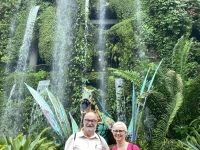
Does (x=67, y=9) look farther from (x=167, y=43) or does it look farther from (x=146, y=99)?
(x=146, y=99)

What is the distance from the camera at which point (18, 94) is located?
34.6 feet

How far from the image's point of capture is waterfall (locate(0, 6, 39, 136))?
960cm

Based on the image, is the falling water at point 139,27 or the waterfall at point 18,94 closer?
the waterfall at point 18,94

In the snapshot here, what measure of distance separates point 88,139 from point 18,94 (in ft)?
26.5

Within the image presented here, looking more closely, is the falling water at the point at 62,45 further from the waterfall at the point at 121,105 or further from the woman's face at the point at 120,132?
the woman's face at the point at 120,132

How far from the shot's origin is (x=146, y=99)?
7012 millimetres

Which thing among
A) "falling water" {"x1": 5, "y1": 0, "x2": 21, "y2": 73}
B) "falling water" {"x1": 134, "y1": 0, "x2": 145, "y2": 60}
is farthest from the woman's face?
"falling water" {"x1": 5, "y1": 0, "x2": 21, "y2": 73}

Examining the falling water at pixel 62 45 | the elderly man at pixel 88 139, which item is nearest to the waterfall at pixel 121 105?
the falling water at pixel 62 45

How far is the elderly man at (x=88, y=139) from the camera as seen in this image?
2.86m

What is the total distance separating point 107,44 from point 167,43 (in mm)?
2079

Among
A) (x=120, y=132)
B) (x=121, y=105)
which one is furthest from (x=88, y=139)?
(x=121, y=105)

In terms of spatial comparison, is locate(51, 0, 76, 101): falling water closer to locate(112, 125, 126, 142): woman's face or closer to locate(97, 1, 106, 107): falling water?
locate(97, 1, 106, 107): falling water

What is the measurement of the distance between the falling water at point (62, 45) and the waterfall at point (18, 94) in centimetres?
109

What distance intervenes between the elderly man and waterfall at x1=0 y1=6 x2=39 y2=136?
22.5 feet
